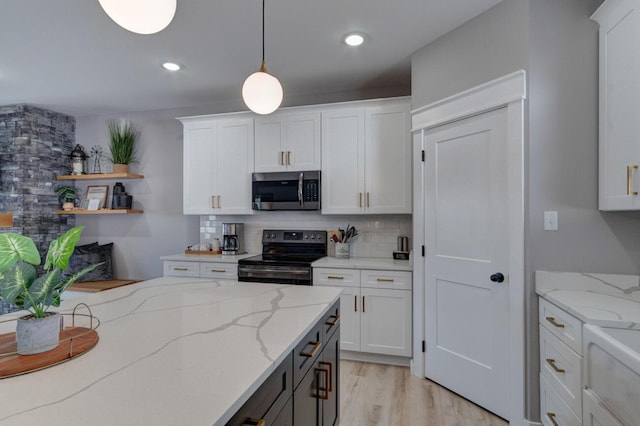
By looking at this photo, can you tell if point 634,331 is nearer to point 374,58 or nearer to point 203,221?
point 374,58

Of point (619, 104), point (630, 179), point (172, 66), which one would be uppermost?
point (172, 66)

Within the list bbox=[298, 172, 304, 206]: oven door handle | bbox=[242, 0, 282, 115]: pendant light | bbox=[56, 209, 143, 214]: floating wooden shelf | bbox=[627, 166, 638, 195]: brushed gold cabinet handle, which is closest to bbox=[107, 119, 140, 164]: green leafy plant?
bbox=[56, 209, 143, 214]: floating wooden shelf

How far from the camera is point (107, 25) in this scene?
245 cm

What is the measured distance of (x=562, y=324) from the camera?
68.1 inches

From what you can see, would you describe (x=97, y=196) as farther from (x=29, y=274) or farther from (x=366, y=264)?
(x=29, y=274)

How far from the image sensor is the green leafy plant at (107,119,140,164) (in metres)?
4.23

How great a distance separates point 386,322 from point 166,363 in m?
2.33

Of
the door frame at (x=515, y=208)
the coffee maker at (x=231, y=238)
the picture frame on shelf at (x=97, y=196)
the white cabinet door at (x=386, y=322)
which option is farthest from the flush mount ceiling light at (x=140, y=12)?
the picture frame on shelf at (x=97, y=196)

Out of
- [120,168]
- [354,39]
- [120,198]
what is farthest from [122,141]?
[354,39]

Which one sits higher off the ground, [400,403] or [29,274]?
[29,274]

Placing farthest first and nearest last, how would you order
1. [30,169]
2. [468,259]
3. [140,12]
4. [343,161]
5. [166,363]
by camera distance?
[30,169] → [343,161] → [468,259] → [140,12] → [166,363]

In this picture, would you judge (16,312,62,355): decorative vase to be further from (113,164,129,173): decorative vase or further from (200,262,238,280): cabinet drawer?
(113,164,129,173): decorative vase

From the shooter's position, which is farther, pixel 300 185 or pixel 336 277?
pixel 300 185

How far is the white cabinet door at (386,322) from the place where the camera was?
115 inches
